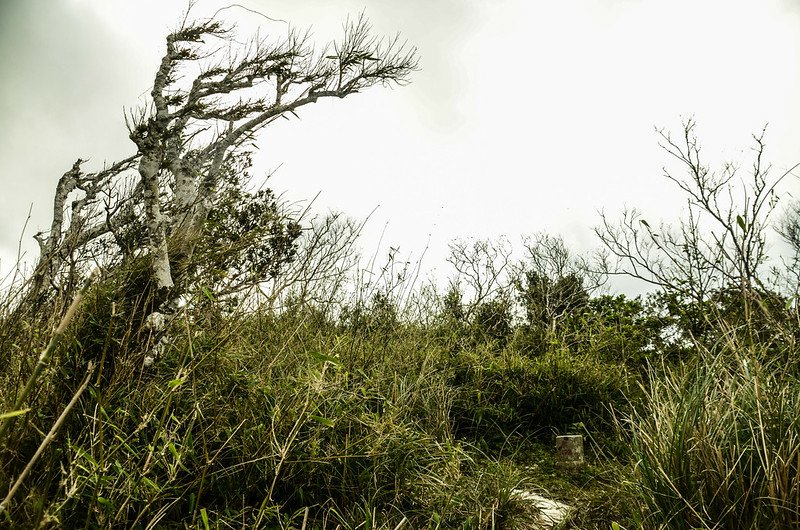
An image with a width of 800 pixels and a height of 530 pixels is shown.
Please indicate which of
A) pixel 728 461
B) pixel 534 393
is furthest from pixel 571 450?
pixel 728 461

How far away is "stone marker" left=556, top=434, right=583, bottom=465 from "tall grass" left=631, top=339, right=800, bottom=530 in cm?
170

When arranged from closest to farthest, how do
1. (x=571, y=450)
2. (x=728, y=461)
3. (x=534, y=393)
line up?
(x=728, y=461) → (x=571, y=450) → (x=534, y=393)

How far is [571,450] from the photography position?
411 centimetres

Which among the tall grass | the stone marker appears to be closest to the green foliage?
the stone marker

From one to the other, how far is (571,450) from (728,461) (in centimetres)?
210

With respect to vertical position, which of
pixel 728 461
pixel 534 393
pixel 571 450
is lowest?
pixel 571 450

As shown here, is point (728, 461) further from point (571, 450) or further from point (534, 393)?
point (534, 393)

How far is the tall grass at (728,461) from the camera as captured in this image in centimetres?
194

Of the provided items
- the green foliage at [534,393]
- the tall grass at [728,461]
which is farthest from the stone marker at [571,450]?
the tall grass at [728,461]

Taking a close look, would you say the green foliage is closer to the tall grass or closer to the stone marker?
the stone marker

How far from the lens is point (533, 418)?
503 cm

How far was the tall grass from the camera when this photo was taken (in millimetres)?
1942

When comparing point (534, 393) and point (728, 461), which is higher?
point (534, 393)

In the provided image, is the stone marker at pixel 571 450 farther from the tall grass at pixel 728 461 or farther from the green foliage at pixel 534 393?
the tall grass at pixel 728 461
